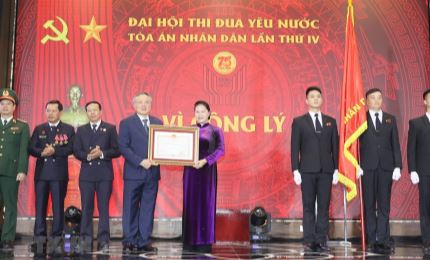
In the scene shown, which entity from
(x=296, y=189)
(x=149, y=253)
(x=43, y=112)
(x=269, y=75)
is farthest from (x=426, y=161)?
(x=43, y=112)

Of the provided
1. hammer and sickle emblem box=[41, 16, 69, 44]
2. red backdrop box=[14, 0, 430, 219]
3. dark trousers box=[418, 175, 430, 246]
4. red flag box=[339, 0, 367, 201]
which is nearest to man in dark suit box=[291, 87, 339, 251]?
red flag box=[339, 0, 367, 201]

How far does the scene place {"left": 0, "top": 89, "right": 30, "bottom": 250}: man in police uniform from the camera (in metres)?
5.03

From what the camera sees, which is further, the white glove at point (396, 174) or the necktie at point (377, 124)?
the necktie at point (377, 124)

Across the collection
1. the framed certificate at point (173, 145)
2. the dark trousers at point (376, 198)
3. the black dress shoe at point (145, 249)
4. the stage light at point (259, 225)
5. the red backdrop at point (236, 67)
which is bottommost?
the black dress shoe at point (145, 249)

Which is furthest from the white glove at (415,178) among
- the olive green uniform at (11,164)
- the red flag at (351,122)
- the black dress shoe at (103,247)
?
the olive green uniform at (11,164)

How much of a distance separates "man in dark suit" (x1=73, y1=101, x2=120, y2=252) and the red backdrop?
1.15m

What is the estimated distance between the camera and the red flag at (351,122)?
509 centimetres

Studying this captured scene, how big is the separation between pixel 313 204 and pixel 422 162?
1141mm

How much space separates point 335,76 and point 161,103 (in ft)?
7.10

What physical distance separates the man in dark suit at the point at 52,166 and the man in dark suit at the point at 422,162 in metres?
3.42

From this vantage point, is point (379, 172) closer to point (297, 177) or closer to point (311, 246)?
point (297, 177)

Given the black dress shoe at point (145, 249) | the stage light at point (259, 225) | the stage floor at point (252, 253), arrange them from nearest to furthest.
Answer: the stage floor at point (252, 253)
the black dress shoe at point (145, 249)
the stage light at point (259, 225)

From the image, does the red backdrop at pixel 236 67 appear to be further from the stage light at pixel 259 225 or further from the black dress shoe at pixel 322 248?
the black dress shoe at pixel 322 248

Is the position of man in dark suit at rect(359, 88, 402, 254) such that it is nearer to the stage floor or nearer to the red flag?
the red flag
